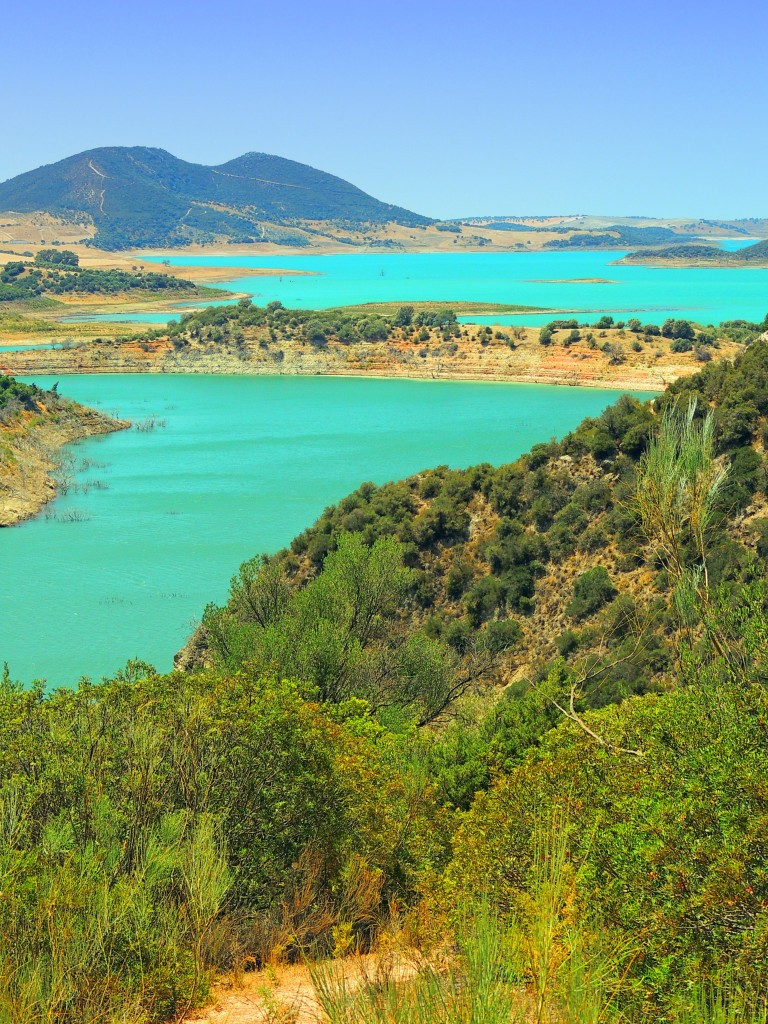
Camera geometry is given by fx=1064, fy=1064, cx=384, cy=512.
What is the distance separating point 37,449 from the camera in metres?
50.2

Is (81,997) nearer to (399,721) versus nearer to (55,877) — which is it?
(55,877)

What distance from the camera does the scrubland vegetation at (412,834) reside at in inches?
199

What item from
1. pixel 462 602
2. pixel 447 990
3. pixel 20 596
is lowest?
pixel 20 596

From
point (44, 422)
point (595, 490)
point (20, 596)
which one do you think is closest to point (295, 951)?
point (595, 490)

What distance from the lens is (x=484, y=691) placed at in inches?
749

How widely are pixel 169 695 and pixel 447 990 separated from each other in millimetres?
5955

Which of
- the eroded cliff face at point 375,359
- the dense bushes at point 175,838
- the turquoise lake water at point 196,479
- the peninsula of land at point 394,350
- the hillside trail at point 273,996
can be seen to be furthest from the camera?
the eroded cliff face at point 375,359

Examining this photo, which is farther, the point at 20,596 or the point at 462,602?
the point at 20,596

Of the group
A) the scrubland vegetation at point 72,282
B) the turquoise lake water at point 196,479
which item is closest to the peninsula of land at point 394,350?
the turquoise lake water at point 196,479

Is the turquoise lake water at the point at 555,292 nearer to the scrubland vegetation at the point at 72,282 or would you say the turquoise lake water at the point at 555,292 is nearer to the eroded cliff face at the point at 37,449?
the scrubland vegetation at the point at 72,282

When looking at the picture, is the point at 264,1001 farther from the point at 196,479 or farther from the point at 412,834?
the point at 196,479

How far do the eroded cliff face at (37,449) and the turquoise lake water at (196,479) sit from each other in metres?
0.92

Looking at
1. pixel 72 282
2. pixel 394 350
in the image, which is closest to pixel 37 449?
pixel 394 350

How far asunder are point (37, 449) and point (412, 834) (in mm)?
43932
